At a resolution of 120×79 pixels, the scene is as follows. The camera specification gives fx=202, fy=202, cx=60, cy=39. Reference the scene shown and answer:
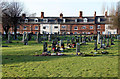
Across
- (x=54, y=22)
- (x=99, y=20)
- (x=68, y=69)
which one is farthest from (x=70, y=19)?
(x=68, y=69)

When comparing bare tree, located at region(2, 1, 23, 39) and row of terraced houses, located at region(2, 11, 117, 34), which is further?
row of terraced houses, located at region(2, 11, 117, 34)

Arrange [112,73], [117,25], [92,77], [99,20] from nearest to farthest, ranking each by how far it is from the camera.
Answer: [92,77] → [112,73] → [117,25] → [99,20]

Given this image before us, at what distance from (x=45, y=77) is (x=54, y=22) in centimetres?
6132

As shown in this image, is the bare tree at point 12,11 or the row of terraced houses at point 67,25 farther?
the row of terraced houses at point 67,25

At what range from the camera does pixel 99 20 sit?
67875 mm

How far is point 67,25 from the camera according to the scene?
224 ft

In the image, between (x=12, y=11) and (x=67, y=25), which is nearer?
(x=12, y=11)

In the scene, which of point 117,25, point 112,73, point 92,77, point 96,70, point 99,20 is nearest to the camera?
point 92,77

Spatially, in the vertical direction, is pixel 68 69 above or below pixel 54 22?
below

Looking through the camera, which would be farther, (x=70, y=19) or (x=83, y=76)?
(x=70, y=19)

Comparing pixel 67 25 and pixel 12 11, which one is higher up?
pixel 12 11

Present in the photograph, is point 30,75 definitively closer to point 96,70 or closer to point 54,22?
point 96,70

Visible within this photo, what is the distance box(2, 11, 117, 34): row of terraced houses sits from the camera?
67250 mm

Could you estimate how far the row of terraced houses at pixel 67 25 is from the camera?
221 feet
